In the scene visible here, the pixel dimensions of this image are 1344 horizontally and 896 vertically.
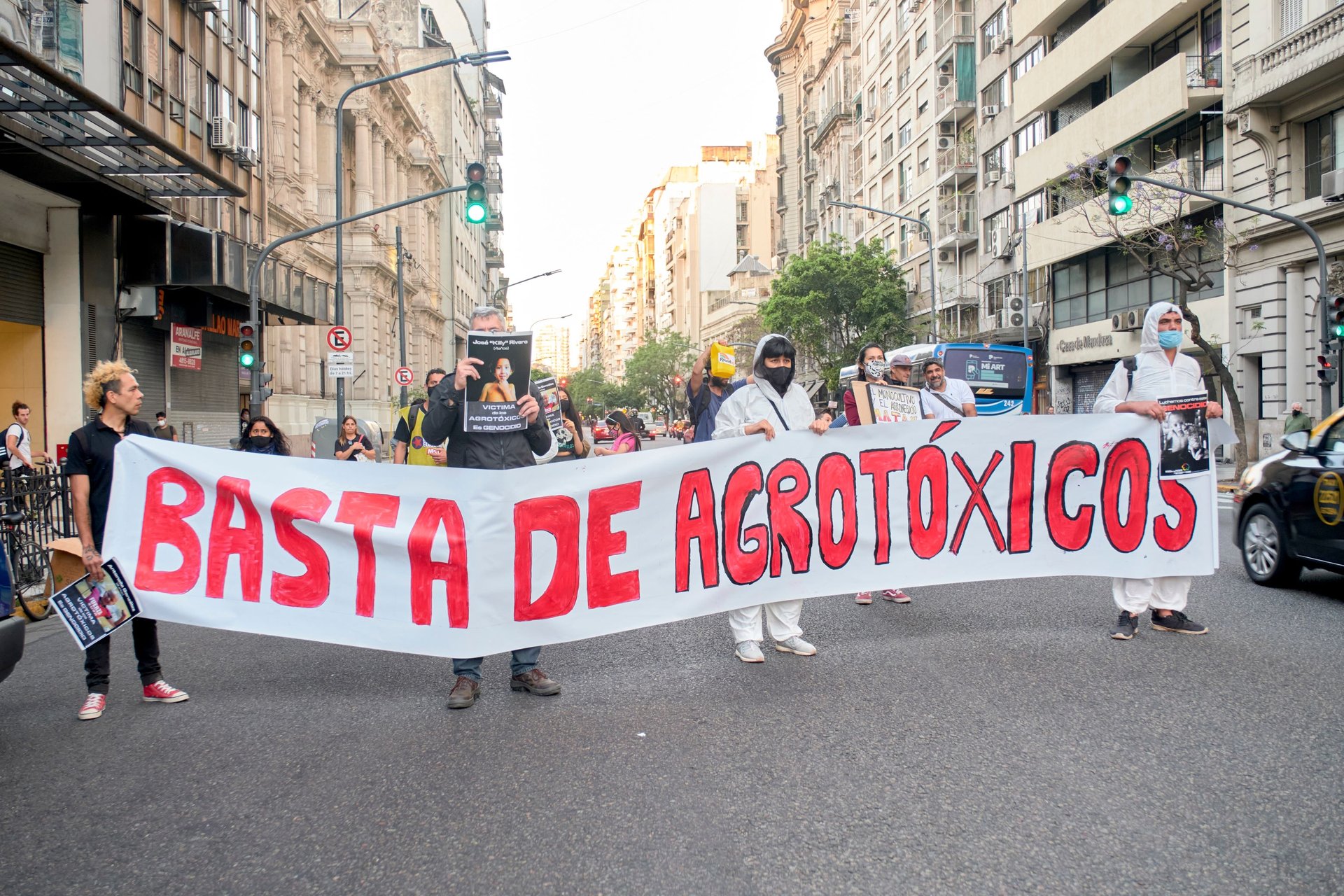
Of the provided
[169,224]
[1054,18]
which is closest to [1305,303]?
[1054,18]

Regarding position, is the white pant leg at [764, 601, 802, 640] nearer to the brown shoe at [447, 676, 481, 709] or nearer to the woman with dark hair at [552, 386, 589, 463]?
the brown shoe at [447, 676, 481, 709]

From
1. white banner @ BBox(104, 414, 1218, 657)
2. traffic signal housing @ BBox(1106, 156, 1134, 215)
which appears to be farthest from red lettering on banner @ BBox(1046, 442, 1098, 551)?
traffic signal housing @ BBox(1106, 156, 1134, 215)

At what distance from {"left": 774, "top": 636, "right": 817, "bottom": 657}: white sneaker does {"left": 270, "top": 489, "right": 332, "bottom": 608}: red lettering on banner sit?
8.54 feet

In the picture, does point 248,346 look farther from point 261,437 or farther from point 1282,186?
point 1282,186

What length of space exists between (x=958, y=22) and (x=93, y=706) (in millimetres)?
47532

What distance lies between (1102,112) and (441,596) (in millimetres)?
31507

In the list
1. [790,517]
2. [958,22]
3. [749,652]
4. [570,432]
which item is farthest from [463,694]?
[958,22]

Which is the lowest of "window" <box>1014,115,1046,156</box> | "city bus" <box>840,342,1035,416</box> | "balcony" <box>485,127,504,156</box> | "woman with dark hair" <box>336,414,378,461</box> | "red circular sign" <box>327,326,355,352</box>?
"woman with dark hair" <box>336,414,378,461</box>

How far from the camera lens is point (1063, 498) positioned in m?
6.93

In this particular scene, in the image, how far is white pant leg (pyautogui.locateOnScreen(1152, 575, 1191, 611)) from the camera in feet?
22.2

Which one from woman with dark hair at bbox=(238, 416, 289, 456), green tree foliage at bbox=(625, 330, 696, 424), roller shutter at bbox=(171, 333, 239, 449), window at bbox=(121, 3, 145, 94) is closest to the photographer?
woman with dark hair at bbox=(238, 416, 289, 456)

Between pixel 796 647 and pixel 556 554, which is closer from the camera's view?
pixel 556 554

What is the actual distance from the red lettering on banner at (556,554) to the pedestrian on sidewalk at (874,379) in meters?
3.11

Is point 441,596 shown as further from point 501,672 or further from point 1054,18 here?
point 1054,18
